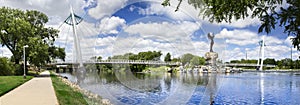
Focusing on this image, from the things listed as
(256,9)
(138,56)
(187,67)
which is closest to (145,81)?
(138,56)

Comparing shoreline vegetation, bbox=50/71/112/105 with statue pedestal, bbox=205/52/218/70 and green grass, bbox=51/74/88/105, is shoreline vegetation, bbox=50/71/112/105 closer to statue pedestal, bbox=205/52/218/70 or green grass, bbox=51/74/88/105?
green grass, bbox=51/74/88/105

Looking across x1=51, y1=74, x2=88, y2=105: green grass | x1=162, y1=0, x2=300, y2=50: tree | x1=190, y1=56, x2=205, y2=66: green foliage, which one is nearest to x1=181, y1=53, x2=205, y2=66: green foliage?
x1=190, y1=56, x2=205, y2=66: green foliage

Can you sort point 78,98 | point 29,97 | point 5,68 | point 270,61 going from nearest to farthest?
point 29,97
point 78,98
point 5,68
point 270,61

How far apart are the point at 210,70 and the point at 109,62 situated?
1.63m

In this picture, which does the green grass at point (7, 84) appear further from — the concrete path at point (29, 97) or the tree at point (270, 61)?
the tree at point (270, 61)

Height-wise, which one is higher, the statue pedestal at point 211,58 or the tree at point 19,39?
the tree at point 19,39

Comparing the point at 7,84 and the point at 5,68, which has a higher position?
the point at 5,68

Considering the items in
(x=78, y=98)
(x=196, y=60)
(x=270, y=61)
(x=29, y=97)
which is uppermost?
(x=196, y=60)

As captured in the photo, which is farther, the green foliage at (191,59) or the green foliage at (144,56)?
the green foliage at (144,56)

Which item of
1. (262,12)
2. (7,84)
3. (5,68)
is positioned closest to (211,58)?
(262,12)

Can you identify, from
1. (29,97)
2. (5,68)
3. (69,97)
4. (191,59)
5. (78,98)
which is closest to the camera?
(191,59)

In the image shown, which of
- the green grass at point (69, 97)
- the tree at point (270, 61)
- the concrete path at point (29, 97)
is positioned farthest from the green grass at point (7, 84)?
the tree at point (270, 61)

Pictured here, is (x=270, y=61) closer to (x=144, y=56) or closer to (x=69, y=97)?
(x=69, y=97)

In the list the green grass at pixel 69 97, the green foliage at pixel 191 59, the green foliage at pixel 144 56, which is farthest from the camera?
the green grass at pixel 69 97
